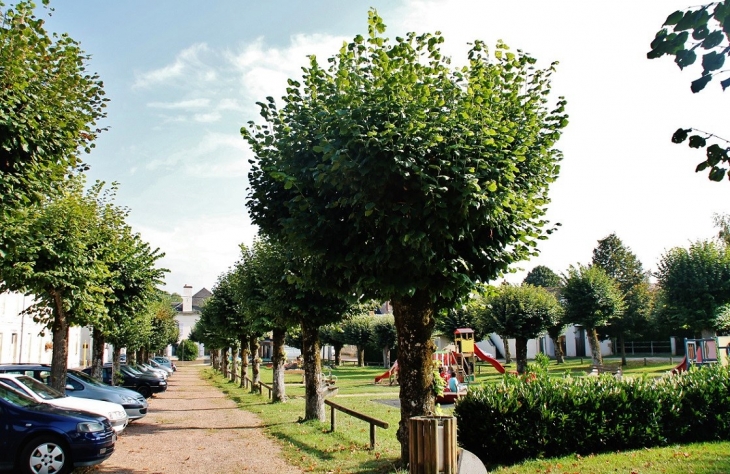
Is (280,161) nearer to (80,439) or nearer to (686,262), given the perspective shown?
(80,439)

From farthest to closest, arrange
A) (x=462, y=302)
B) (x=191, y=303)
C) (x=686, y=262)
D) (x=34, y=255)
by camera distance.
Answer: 1. (x=191, y=303)
2. (x=686, y=262)
3. (x=34, y=255)
4. (x=462, y=302)

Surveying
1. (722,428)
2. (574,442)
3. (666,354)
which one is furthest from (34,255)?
(666,354)

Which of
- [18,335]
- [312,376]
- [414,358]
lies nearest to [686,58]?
[414,358]

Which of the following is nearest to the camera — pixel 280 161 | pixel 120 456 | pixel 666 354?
pixel 280 161

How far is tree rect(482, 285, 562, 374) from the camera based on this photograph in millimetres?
35500

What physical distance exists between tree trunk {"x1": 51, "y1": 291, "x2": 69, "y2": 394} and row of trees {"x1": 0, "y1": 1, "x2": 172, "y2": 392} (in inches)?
1.0

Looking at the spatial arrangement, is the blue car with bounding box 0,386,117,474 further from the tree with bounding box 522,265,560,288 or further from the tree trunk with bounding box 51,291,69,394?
the tree with bounding box 522,265,560,288

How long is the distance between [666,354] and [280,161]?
2126 inches

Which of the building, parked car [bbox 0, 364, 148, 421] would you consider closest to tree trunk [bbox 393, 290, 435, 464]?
parked car [bbox 0, 364, 148, 421]

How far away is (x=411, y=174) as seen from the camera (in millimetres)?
7809

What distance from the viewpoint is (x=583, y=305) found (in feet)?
123

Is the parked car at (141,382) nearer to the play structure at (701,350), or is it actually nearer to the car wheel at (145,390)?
the car wheel at (145,390)

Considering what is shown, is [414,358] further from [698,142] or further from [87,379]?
[87,379]

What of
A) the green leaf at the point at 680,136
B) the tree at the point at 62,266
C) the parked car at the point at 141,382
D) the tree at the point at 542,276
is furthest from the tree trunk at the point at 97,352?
the tree at the point at 542,276
